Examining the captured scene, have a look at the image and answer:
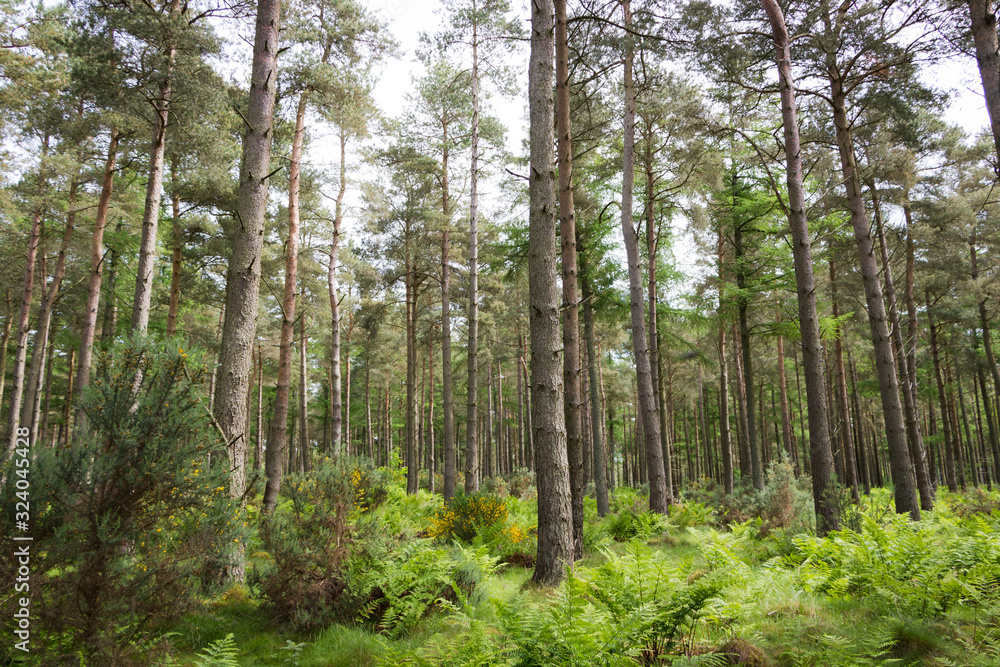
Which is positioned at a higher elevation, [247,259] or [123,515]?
[247,259]

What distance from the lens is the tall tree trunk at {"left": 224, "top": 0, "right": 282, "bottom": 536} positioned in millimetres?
5781

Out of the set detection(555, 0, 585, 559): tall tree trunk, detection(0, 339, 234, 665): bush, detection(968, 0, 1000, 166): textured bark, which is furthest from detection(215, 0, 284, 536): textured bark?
detection(968, 0, 1000, 166): textured bark

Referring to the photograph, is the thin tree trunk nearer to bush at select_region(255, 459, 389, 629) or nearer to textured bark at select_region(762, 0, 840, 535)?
bush at select_region(255, 459, 389, 629)

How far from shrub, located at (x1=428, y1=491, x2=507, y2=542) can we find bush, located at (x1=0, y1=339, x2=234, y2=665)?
6003mm

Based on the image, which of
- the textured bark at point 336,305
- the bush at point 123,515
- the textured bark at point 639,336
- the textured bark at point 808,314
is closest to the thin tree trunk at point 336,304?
the textured bark at point 336,305

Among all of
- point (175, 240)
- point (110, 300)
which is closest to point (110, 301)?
point (110, 300)

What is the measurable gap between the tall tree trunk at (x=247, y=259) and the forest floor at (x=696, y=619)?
1605 mm

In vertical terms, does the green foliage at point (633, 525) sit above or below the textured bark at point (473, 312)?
below

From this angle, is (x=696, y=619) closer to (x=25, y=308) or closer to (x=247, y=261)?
(x=247, y=261)

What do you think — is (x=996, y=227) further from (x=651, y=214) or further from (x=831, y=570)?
(x=831, y=570)

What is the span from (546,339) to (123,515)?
4.11 metres

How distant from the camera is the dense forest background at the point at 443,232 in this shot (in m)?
3.75

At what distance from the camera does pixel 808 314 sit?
7.68 metres

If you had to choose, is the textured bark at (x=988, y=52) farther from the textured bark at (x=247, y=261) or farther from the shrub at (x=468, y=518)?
Result: the shrub at (x=468, y=518)
